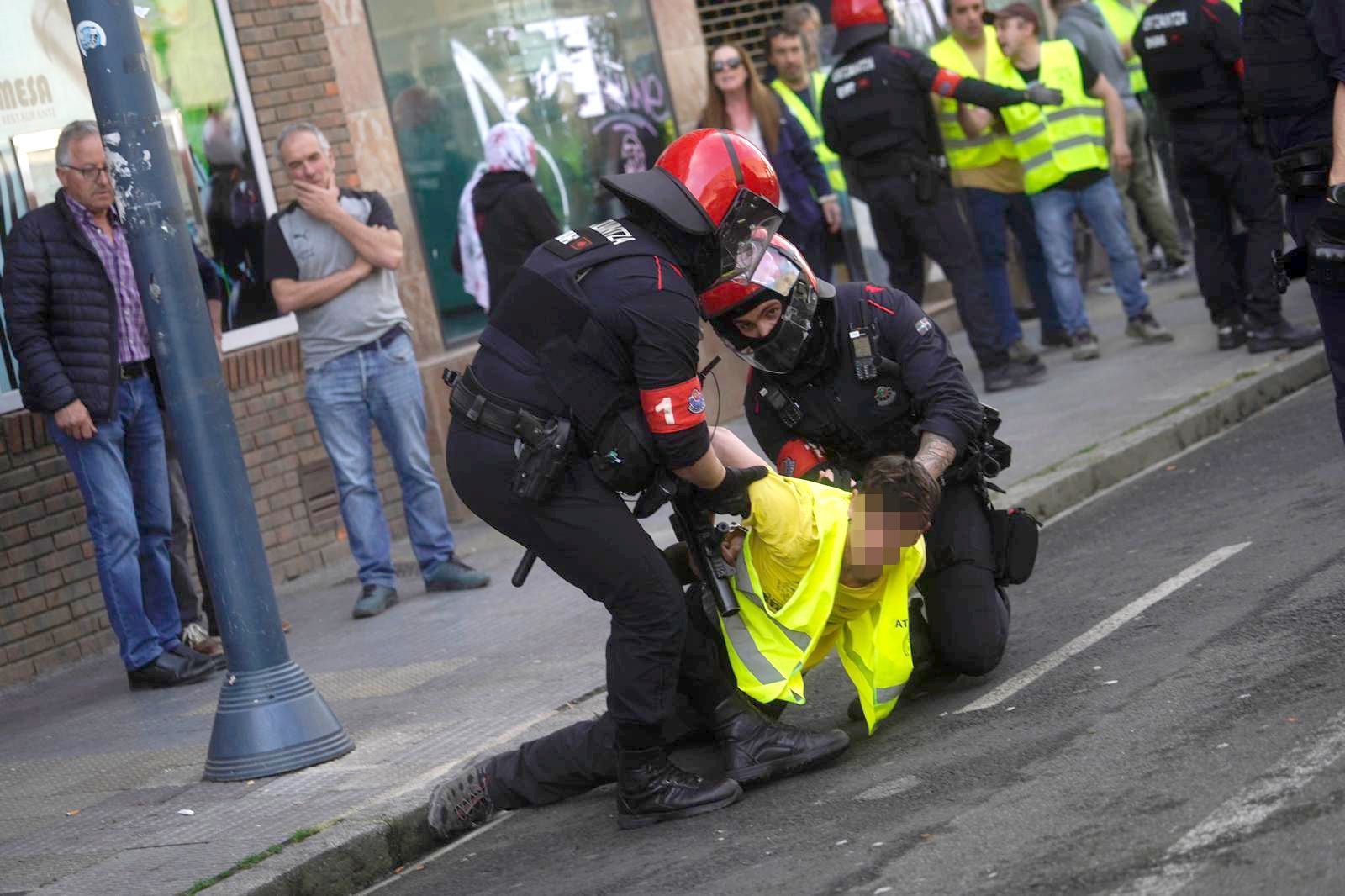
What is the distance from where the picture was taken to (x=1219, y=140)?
10852mm

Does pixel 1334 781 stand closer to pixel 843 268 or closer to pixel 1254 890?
pixel 1254 890

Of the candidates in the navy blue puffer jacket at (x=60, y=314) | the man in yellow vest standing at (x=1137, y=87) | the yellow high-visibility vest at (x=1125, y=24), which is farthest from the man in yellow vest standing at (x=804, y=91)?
the navy blue puffer jacket at (x=60, y=314)

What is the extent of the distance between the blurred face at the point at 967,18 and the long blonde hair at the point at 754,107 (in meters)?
1.18

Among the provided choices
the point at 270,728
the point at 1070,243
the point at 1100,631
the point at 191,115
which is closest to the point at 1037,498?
the point at 1100,631

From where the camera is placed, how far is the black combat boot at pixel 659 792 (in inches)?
209

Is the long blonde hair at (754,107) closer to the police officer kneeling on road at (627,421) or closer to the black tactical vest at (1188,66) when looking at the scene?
the black tactical vest at (1188,66)

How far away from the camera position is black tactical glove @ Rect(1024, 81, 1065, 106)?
36.0ft

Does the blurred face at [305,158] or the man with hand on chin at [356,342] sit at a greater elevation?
the blurred face at [305,158]

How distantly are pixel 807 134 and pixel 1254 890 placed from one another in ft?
28.9

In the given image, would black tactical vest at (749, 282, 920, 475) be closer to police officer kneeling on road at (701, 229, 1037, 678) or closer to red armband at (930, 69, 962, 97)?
police officer kneeling on road at (701, 229, 1037, 678)

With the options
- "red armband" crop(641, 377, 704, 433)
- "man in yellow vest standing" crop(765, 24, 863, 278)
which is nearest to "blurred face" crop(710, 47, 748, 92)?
"man in yellow vest standing" crop(765, 24, 863, 278)

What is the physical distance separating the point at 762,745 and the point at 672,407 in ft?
3.53

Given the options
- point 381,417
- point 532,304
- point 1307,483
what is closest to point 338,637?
point 381,417

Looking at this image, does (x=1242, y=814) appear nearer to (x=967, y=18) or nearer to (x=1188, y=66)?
(x=1188, y=66)
